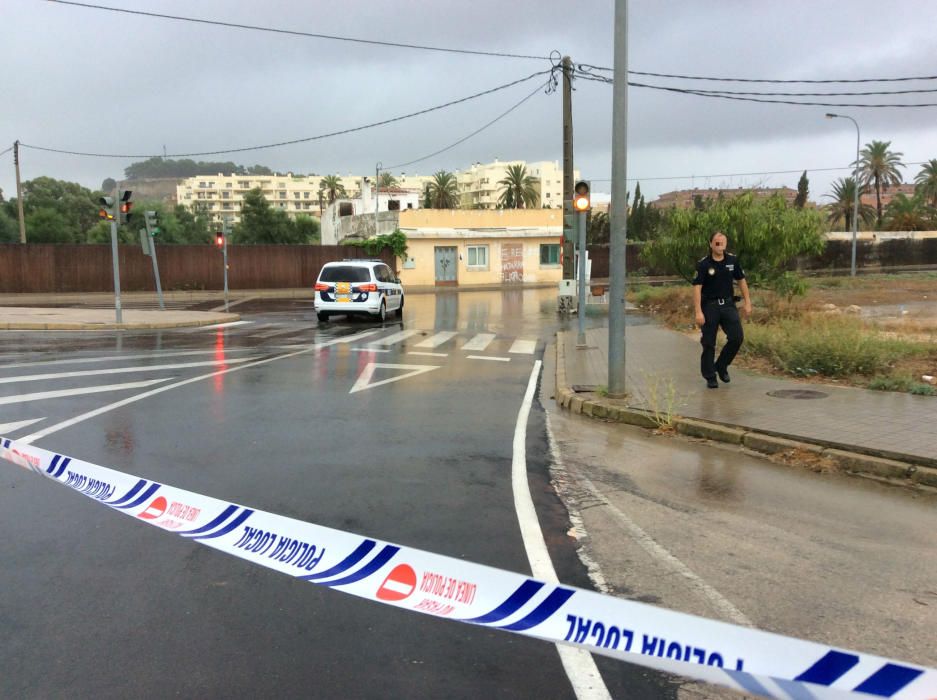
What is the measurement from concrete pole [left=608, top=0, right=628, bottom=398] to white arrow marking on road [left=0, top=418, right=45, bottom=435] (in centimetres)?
637

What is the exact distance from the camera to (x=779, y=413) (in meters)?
7.73

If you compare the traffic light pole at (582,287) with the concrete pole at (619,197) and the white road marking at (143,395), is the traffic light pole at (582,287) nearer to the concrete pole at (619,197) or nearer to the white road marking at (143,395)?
the concrete pole at (619,197)

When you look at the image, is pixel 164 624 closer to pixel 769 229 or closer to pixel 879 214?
pixel 769 229

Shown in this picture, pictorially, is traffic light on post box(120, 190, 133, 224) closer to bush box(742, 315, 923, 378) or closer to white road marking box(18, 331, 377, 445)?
white road marking box(18, 331, 377, 445)

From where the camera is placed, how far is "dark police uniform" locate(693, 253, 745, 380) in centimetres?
903

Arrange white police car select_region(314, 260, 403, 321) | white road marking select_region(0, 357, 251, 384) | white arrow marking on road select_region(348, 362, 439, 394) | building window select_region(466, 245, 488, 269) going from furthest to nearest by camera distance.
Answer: building window select_region(466, 245, 488, 269) → white police car select_region(314, 260, 403, 321) → white road marking select_region(0, 357, 251, 384) → white arrow marking on road select_region(348, 362, 439, 394)

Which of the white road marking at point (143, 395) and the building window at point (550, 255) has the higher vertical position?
the building window at point (550, 255)

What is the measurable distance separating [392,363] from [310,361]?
4.68ft

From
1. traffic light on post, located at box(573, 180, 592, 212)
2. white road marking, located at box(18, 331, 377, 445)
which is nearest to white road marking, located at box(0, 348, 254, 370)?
white road marking, located at box(18, 331, 377, 445)

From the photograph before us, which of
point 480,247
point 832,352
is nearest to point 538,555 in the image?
point 832,352

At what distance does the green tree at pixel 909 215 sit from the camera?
190 ft

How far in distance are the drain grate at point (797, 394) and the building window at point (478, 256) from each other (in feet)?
124

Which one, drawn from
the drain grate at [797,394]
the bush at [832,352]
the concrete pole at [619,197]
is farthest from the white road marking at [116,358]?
the drain grate at [797,394]

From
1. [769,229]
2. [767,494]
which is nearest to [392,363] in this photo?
[767,494]
